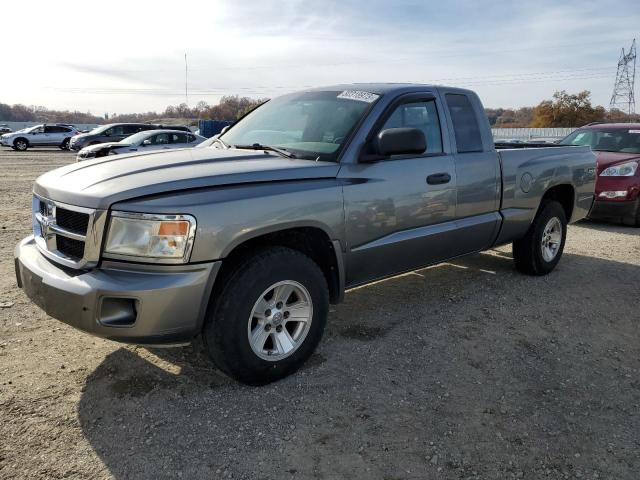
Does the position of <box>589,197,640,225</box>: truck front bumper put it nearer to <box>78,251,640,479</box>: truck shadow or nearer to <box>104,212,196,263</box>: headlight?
<box>78,251,640,479</box>: truck shadow

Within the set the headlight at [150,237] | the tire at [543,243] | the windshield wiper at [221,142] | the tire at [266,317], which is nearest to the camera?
the headlight at [150,237]

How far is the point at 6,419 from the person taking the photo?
9.35 feet

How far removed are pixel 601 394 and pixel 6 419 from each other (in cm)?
345

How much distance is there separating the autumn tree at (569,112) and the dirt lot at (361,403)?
6275cm

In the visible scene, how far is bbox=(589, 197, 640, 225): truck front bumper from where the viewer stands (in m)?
8.62

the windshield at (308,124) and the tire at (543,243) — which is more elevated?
the windshield at (308,124)

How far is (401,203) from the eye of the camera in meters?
3.79

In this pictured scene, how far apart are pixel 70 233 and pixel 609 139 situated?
32.0 ft

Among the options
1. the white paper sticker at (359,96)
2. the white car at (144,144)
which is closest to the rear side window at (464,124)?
the white paper sticker at (359,96)

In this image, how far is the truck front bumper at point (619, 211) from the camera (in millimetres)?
8617

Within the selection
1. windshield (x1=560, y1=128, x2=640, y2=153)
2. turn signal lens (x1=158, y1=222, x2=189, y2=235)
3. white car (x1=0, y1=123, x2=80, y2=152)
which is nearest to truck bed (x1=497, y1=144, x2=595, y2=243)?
turn signal lens (x1=158, y1=222, x2=189, y2=235)

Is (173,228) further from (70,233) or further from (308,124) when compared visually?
(308,124)

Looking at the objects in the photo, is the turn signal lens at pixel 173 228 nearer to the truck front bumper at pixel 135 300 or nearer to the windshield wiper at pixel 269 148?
the truck front bumper at pixel 135 300

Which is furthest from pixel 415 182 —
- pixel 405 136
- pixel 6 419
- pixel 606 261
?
pixel 606 261
